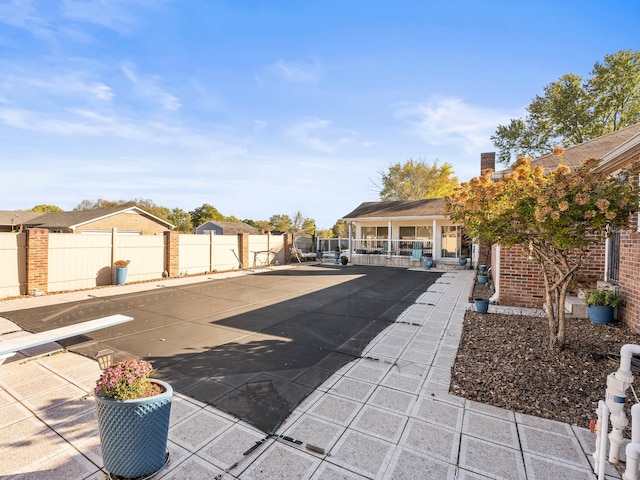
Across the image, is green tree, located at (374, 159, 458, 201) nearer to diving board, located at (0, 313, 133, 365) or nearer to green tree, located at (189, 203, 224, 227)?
green tree, located at (189, 203, 224, 227)

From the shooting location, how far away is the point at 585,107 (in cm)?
2166

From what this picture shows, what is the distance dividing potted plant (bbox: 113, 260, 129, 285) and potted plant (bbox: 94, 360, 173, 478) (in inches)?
391

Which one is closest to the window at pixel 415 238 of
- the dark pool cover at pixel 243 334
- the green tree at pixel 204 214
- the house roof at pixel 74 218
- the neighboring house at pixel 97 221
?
the dark pool cover at pixel 243 334

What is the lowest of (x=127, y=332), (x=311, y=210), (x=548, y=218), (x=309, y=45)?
(x=127, y=332)

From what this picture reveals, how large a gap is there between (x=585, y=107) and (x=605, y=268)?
2246 cm

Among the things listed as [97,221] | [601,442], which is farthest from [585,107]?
[97,221]

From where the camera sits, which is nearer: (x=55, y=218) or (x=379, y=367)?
(x=379, y=367)

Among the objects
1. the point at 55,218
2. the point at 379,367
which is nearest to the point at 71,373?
the point at 379,367

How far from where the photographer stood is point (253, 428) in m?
2.66

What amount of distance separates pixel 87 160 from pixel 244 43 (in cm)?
1408

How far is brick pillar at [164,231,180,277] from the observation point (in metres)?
12.2

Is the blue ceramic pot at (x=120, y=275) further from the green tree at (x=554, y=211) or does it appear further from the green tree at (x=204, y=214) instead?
the green tree at (x=204, y=214)

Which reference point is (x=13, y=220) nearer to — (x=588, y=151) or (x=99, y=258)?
(x=99, y=258)

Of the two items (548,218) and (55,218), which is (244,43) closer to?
(548,218)
